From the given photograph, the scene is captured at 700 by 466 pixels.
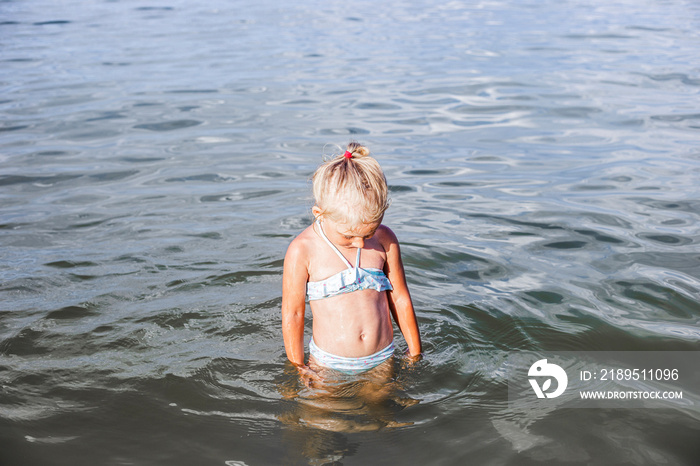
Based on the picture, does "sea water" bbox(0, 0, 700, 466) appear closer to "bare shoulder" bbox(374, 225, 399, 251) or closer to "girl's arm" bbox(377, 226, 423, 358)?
"girl's arm" bbox(377, 226, 423, 358)

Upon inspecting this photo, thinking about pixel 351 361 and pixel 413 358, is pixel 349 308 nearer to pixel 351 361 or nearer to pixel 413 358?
pixel 351 361

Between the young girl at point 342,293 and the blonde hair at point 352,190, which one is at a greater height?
the blonde hair at point 352,190

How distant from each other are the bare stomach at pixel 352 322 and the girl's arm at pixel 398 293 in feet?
0.44

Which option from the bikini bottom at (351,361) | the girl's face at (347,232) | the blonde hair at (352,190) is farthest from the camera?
the bikini bottom at (351,361)

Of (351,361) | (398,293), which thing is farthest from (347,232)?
(351,361)

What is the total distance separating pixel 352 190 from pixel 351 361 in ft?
3.73

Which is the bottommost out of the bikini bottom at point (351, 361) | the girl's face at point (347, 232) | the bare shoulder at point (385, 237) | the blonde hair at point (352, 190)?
the bikini bottom at point (351, 361)

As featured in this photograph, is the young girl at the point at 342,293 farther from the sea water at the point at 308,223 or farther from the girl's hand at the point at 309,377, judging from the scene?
the sea water at the point at 308,223

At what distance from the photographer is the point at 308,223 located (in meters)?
7.16

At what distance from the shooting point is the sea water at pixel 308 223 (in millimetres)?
3842

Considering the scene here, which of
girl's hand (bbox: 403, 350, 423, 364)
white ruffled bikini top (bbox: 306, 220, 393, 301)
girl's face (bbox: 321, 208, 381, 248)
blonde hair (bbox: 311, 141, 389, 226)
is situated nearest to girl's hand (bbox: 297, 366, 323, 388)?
white ruffled bikini top (bbox: 306, 220, 393, 301)

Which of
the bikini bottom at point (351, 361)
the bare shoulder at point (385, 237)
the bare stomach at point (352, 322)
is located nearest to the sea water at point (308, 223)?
the bikini bottom at point (351, 361)

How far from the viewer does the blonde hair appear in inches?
146

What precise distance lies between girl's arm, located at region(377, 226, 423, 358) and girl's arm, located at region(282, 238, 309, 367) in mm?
527
